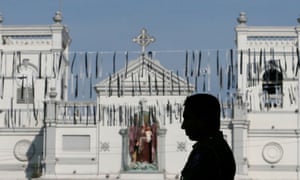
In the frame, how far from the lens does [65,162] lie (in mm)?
41250

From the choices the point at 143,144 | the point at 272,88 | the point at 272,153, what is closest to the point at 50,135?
the point at 143,144

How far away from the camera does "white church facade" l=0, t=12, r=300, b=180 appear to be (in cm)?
4069

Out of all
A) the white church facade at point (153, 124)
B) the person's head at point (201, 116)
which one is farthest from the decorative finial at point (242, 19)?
the person's head at point (201, 116)

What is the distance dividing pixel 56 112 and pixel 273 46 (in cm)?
1094

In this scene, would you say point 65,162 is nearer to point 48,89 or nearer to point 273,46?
point 48,89

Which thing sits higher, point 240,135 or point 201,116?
point 201,116

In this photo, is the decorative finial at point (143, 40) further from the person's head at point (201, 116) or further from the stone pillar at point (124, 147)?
the person's head at point (201, 116)

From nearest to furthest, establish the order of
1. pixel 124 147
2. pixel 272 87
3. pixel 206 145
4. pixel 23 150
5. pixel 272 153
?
pixel 206 145
pixel 124 147
pixel 272 153
pixel 272 87
pixel 23 150

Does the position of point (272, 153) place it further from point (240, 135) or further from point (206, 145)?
point (206, 145)

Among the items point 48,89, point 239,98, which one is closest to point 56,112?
point 48,89

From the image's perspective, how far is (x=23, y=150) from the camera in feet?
140

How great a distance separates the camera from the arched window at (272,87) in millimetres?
41938

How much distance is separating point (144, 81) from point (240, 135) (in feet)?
17.1

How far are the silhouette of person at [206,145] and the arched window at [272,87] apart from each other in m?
38.2
